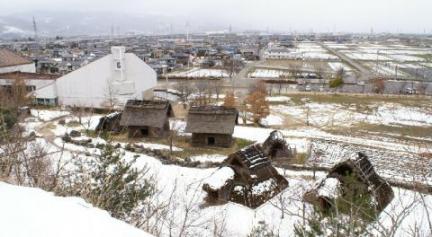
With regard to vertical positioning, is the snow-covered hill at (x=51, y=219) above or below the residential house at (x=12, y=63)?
above

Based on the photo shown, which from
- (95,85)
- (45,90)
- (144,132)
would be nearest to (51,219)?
(144,132)

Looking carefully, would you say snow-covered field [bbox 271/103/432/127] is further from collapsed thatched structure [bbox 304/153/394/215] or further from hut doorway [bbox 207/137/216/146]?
collapsed thatched structure [bbox 304/153/394/215]

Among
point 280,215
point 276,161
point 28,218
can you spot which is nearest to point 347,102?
point 276,161

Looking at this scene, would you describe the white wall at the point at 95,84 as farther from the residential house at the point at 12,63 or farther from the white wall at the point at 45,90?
the residential house at the point at 12,63

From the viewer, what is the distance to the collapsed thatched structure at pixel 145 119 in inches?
839

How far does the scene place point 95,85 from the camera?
1224 inches

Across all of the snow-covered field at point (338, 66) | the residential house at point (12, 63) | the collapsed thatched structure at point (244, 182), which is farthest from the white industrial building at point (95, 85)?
the snow-covered field at point (338, 66)

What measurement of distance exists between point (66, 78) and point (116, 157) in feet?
81.6

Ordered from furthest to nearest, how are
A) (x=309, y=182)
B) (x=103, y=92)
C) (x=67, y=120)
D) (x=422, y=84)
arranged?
(x=422, y=84) → (x=103, y=92) → (x=67, y=120) → (x=309, y=182)

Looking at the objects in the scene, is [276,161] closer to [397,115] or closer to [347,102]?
[397,115]

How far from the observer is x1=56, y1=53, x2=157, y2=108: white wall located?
101 ft

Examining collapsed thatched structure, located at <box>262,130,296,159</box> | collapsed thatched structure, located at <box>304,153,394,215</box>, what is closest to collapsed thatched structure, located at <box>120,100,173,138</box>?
collapsed thatched structure, located at <box>262,130,296,159</box>

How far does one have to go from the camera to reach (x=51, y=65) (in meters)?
58.4

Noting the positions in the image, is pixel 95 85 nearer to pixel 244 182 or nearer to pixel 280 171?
pixel 280 171
